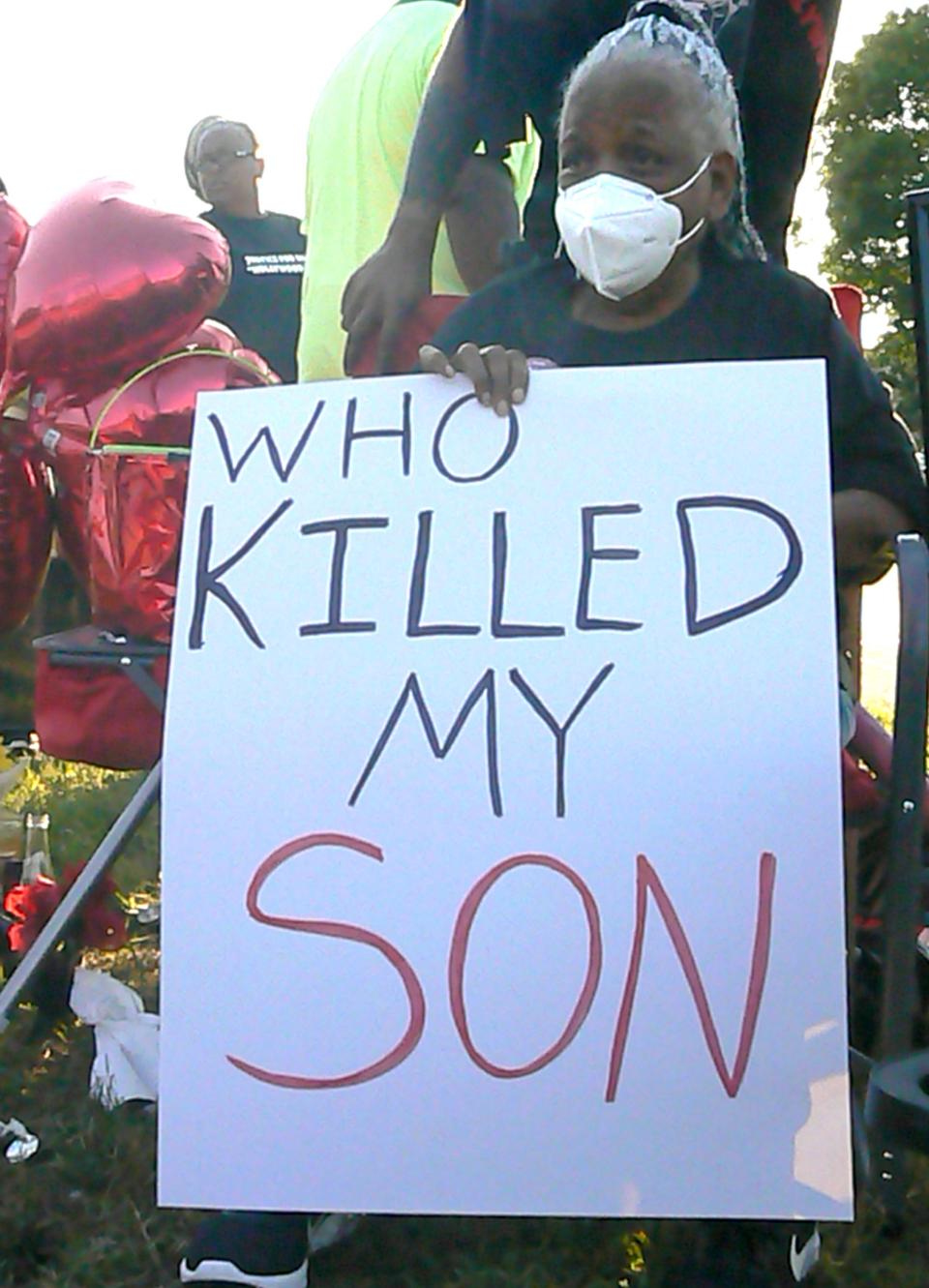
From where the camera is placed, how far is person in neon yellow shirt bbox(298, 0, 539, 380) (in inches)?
87.4

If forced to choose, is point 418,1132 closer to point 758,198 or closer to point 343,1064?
point 343,1064

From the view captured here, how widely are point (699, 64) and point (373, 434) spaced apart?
0.60 meters

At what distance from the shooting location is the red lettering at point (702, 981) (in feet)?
3.77

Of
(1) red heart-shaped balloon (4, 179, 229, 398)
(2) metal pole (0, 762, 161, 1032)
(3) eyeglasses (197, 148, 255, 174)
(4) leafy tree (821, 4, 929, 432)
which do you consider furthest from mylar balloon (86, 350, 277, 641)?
(4) leafy tree (821, 4, 929, 432)

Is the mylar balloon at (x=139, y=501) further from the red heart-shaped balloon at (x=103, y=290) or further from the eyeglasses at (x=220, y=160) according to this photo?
the eyeglasses at (x=220, y=160)

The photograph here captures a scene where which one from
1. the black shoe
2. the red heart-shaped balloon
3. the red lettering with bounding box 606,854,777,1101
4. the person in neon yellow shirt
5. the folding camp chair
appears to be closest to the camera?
the red lettering with bounding box 606,854,777,1101

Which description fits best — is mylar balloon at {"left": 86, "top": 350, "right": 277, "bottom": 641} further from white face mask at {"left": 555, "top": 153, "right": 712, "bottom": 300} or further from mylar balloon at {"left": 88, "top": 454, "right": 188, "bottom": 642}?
white face mask at {"left": 555, "top": 153, "right": 712, "bottom": 300}

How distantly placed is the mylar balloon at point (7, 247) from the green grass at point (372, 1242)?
1.15m

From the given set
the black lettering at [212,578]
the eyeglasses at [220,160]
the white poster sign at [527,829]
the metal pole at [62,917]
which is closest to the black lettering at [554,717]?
the white poster sign at [527,829]

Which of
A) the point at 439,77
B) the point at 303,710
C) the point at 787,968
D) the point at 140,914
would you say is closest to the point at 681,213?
the point at 439,77

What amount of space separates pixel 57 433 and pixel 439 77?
70cm

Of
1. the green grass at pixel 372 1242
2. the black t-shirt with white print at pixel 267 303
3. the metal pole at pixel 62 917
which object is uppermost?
the black t-shirt with white print at pixel 267 303

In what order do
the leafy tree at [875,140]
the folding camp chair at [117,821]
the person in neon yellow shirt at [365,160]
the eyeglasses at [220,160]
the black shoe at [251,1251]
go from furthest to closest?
1. the leafy tree at [875,140]
2. the eyeglasses at [220,160]
3. the person in neon yellow shirt at [365,160]
4. the folding camp chair at [117,821]
5. the black shoe at [251,1251]

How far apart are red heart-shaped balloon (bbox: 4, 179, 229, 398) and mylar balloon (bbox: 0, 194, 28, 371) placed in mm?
110
